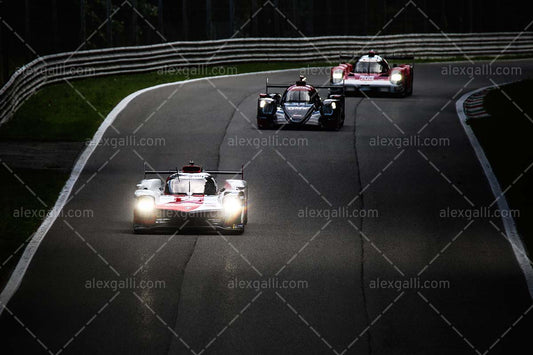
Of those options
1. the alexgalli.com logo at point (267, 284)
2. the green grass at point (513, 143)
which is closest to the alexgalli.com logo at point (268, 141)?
the green grass at point (513, 143)

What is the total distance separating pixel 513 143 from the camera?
77.6ft

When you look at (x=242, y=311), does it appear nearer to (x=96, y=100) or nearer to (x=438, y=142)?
(x=438, y=142)

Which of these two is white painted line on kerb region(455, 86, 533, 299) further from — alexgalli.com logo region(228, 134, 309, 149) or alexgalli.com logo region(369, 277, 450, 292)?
alexgalli.com logo region(228, 134, 309, 149)

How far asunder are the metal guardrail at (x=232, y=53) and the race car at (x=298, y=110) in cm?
669

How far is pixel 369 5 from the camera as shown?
44.9 metres

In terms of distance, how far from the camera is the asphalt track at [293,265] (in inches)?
460

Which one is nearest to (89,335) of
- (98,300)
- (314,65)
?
(98,300)

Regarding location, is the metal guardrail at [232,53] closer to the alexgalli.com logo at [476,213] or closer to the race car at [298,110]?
the race car at [298,110]

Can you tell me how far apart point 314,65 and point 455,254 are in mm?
24939

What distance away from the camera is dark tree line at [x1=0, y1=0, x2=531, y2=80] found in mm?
32094

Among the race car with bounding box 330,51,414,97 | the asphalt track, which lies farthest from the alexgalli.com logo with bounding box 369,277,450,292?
the race car with bounding box 330,51,414,97

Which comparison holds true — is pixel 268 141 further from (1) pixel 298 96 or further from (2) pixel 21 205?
(2) pixel 21 205

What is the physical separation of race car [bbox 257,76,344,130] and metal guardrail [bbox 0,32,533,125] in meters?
6.69

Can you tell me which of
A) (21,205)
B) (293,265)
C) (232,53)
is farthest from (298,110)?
(232,53)
